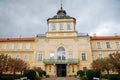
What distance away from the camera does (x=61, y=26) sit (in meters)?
38.3

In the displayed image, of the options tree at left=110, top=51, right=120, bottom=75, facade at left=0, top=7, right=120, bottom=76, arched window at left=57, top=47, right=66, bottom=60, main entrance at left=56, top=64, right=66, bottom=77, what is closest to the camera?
tree at left=110, top=51, right=120, bottom=75

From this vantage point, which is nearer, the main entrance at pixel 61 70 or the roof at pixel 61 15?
the main entrance at pixel 61 70

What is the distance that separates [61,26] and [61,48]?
6.11m

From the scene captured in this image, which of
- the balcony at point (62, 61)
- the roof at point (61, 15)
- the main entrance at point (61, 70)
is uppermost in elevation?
the roof at point (61, 15)

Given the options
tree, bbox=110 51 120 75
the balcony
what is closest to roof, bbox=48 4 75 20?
the balcony

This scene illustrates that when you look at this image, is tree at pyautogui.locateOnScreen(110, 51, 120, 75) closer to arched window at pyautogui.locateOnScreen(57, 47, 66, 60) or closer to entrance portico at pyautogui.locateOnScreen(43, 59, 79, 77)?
entrance portico at pyautogui.locateOnScreen(43, 59, 79, 77)

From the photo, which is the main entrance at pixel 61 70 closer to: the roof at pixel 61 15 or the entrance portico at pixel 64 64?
the entrance portico at pixel 64 64

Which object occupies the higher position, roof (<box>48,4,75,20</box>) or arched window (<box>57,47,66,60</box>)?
roof (<box>48,4,75,20</box>)

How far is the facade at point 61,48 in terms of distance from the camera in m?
35.0

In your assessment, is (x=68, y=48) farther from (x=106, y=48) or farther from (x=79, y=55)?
(x=106, y=48)

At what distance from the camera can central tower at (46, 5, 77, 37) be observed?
3738cm

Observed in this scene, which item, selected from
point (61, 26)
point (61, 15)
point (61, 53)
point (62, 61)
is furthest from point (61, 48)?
point (61, 15)

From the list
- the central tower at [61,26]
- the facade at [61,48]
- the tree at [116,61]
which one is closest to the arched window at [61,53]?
the facade at [61,48]

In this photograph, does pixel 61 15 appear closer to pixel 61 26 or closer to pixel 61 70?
pixel 61 26
